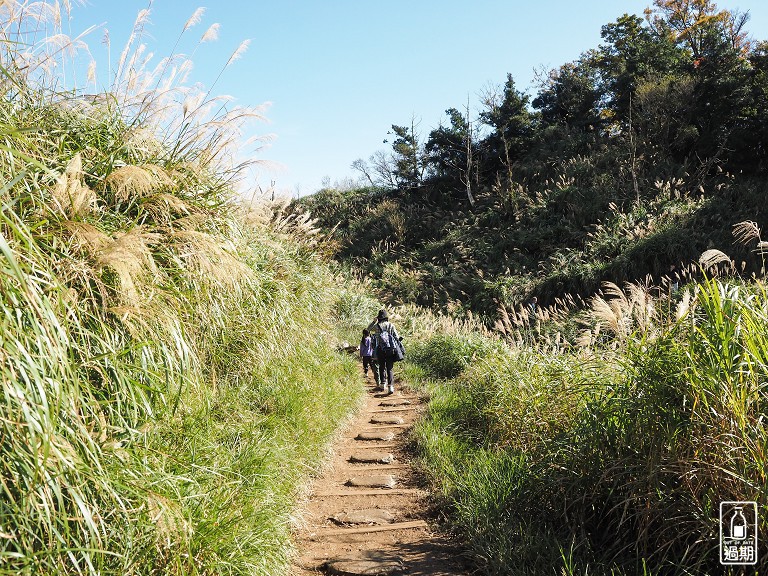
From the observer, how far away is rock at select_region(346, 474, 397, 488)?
440cm

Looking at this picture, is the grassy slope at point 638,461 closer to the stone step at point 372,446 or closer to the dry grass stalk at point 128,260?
the stone step at point 372,446

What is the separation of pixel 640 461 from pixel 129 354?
259cm

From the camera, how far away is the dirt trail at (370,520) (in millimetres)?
3072

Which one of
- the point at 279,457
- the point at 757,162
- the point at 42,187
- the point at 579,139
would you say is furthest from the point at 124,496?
the point at 579,139

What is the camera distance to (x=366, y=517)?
3.80 metres

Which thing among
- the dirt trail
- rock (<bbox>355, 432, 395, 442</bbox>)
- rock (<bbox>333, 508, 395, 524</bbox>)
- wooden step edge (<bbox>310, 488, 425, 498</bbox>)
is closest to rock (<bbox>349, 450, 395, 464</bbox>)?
the dirt trail

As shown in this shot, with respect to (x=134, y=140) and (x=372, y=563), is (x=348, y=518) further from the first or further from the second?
(x=134, y=140)

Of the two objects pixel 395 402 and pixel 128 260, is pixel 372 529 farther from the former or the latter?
pixel 395 402

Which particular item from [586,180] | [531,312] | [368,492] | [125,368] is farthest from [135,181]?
[586,180]

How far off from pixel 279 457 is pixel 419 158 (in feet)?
102

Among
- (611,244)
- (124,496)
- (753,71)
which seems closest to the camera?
(124,496)

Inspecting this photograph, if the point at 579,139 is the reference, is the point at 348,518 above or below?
below

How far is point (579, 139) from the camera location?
89.8ft

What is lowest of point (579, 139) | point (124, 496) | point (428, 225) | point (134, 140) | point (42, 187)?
point (124, 496)
